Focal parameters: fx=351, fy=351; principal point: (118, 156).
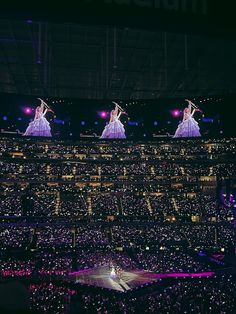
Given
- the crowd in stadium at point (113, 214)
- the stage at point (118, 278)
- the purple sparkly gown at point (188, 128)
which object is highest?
the purple sparkly gown at point (188, 128)

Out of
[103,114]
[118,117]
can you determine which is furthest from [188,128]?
[103,114]

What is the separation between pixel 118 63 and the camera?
2472cm

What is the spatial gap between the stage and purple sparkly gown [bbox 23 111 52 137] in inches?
373

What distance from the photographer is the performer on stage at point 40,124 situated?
2292 cm

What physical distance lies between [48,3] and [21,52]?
A: 71.5ft

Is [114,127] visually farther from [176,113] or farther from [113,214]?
[113,214]

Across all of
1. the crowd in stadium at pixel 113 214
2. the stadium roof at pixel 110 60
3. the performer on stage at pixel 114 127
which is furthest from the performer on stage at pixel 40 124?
the crowd in stadium at pixel 113 214

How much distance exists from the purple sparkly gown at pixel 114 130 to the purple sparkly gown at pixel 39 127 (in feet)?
13.1

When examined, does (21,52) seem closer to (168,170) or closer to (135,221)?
(135,221)

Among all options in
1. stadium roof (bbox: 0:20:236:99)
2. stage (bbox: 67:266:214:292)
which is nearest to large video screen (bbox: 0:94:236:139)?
stadium roof (bbox: 0:20:236:99)

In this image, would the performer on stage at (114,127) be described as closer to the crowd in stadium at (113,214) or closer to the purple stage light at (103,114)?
the purple stage light at (103,114)

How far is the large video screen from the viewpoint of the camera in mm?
22516

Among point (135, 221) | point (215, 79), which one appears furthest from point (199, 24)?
point (135, 221)

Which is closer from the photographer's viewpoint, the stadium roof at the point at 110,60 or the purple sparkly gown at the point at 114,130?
the stadium roof at the point at 110,60
